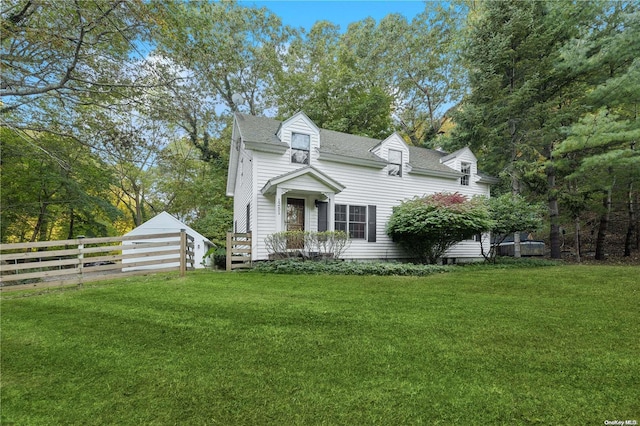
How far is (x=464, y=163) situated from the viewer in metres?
14.0

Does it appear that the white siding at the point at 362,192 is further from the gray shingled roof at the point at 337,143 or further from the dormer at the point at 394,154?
the gray shingled roof at the point at 337,143

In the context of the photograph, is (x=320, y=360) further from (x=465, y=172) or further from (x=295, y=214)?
(x=465, y=172)

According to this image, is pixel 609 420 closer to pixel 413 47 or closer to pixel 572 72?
pixel 572 72

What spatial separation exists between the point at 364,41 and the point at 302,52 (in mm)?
4720

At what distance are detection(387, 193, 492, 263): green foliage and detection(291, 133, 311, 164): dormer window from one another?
428 centimetres

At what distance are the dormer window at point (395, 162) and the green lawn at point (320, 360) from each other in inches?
313

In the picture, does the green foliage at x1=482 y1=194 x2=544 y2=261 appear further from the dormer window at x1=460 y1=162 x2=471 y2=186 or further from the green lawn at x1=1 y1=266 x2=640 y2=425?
the green lawn at x1=1 y1=266 x2=640 y2=425

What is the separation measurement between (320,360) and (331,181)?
768 centimetres

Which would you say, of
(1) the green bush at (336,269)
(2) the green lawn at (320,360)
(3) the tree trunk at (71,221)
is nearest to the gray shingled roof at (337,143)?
(1) the green bush at (336,269)

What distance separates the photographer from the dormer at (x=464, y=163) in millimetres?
13758

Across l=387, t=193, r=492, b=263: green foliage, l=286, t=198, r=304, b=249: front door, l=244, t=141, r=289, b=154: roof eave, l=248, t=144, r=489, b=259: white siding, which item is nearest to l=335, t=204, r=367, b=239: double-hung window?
l=248, t=144, r=489, b=259: white siding

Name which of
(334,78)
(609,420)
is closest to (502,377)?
(609,420)

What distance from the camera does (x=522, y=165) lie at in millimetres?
12852

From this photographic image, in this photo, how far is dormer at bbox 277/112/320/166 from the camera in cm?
1062
